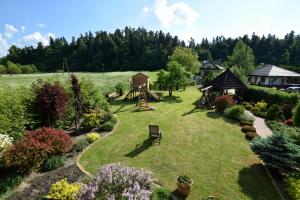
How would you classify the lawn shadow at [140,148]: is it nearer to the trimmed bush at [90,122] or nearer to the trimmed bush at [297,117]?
the trimmed bush at [90,122]

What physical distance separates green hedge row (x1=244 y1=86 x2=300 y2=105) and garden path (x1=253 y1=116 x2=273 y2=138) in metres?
4.17

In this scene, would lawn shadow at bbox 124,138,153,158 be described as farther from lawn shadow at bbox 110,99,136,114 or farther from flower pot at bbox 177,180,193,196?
lawn shadow at bbox 110,99,136,114

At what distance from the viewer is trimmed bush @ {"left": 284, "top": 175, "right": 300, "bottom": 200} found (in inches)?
348

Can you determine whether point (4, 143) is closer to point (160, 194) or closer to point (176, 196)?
point (160, 194)

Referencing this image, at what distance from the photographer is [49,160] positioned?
416 inches

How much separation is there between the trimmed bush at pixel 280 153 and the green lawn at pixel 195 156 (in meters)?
0.87

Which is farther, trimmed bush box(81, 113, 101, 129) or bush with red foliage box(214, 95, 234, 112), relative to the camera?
bush with red foliage box(214, 95, 234, 112)

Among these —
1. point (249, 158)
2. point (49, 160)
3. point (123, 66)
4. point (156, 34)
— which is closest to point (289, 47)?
point (156, 34)

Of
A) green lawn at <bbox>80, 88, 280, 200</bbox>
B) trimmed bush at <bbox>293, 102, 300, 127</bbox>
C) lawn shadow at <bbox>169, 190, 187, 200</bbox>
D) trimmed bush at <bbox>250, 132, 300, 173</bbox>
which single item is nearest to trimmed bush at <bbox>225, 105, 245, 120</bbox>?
green lawn at <bbox>80, 88, 280, 200</bbox>

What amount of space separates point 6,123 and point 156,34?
9507 centimetres

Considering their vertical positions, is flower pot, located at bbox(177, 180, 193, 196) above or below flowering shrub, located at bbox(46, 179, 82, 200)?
below

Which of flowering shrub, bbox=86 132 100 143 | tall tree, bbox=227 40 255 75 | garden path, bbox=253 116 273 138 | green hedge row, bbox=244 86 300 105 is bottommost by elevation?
garden path, bbox=253 116 273 138

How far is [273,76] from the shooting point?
45.1 metres

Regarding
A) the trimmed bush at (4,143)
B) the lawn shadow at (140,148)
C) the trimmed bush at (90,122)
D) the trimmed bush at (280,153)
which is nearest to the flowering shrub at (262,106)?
the trimmed bush at (280,153)
